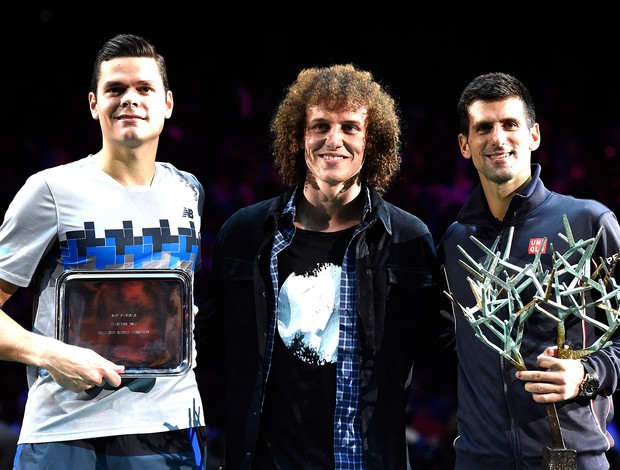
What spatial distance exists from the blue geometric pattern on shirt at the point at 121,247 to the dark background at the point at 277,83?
9.76 ft

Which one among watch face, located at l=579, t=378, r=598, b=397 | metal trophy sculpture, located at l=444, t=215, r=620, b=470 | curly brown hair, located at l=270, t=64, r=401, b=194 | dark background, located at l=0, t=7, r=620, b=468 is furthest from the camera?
dark background, located at l=0, t=7, r=620, b=468

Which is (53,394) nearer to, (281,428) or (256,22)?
(281,428)

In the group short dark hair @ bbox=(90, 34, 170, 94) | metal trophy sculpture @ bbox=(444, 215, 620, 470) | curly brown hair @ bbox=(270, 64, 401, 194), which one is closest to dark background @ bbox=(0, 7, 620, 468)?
curly brown hair @ bbox=(270, 64, 401, 194)

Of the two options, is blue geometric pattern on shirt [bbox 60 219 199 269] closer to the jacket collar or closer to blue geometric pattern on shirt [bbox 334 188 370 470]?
blue geometric pattern on shirt [bbox 334 188 370 470]

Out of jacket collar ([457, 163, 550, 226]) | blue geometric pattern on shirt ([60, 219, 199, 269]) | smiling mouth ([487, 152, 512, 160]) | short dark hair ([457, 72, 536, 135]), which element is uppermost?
short dark hair ([457, 72, 536, 135])

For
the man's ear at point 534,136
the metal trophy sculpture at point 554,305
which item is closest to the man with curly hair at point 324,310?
the man's ear at point 534,136

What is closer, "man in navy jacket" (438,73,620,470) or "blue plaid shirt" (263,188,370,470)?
"man in navy jacket" (438,73,620,470)

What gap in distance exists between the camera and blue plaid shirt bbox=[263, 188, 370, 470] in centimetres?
263

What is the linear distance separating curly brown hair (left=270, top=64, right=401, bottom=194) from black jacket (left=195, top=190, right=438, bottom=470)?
195mm

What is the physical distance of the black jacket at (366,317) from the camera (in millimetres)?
2682

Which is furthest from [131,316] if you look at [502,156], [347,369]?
[502,156]

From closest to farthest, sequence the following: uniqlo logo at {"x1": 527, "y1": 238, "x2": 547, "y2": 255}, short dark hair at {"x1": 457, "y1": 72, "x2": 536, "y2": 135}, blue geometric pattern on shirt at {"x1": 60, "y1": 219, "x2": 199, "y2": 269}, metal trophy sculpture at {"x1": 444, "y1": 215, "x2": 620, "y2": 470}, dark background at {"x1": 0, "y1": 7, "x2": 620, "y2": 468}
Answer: metal trophy sculpture at {"x1": 444, "y1": 215, "x2": 620, "y2": 470} < blue geometric pattern on shirt at {"x1": 60, "y1": 219, "x2": 199, "y2": 269} < uniqlo logo at {"x1": 527, "y1": 238, "x2": 547, "y2": 255} < short dark hair at {"x1": 457, "y1": 72, "x2": 536, "y2": 135} < dark background at {"x1": 0, "y1": 7, "x2": 620, "y2": 468}

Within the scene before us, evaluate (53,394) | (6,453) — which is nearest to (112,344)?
(53,394)

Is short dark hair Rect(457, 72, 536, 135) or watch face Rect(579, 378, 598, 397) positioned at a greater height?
short dark hair Rect(457, 72, 536, 135)
